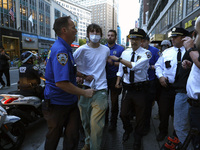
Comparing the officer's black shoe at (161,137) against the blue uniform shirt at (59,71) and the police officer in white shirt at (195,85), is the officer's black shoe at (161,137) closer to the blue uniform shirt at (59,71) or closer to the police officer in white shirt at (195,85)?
the police officer in white shirt at (195,85)

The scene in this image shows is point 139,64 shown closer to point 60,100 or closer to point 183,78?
point 183,78

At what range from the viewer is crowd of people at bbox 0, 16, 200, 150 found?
6.24 feet

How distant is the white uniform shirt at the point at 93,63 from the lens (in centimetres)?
280

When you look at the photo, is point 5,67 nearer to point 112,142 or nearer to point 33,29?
point 112,142

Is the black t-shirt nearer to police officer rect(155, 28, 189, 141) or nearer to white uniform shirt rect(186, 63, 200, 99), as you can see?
police officer rect(155, 28, 189, 141)

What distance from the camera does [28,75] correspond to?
3867 mm

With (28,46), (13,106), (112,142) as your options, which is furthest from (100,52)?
(28,46)

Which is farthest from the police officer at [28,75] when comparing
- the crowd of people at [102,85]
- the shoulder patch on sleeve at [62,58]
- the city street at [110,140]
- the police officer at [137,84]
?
the shoulder patch on sleeve at [62,58]

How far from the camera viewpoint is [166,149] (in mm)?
2518

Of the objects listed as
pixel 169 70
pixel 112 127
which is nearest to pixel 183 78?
pixel 169 70

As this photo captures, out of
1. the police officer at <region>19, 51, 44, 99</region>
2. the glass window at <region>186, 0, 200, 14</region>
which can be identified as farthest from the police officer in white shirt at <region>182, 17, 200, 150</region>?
the glass window at <region>186, 0, 200, 14</region>

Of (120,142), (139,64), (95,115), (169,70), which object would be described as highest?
(139,64)

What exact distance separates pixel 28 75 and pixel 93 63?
6.16 ft

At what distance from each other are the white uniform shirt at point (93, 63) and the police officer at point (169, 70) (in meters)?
1.18
